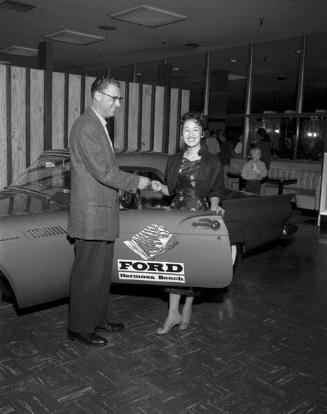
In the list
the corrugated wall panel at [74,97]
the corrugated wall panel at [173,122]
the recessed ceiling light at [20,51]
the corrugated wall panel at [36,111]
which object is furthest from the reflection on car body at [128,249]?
the recessed ceiling light at [20,51]

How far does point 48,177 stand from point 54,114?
3.22 m

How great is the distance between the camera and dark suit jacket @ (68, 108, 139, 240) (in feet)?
9.22

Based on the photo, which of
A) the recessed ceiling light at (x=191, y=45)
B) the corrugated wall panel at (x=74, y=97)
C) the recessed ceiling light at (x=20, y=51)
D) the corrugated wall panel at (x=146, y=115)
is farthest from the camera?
the recessed ceiling light at (x=20, y=51)

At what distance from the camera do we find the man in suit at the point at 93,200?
283cm

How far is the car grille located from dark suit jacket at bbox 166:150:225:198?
87cm

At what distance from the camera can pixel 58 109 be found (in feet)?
22.6

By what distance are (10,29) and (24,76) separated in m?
4.38

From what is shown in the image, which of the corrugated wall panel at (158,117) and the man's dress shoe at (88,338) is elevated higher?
the corrugated wall panel at (158,117)

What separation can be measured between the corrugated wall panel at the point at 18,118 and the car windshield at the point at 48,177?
2625 millimetres

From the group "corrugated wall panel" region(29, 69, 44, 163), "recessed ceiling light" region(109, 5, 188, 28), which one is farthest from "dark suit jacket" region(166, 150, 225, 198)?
"recessed ceiling light" region(109, 5, 188, 28)

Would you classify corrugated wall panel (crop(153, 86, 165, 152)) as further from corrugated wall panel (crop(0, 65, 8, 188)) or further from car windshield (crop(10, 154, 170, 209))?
car windshield (crop(10, 154, 170, 209))

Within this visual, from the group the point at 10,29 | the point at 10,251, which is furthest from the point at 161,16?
the point at 10,251

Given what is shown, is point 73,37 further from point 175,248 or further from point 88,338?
point 88,338

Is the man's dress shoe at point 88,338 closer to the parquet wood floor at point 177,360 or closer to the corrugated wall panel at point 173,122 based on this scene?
the parquet wood floor at point 177,360
